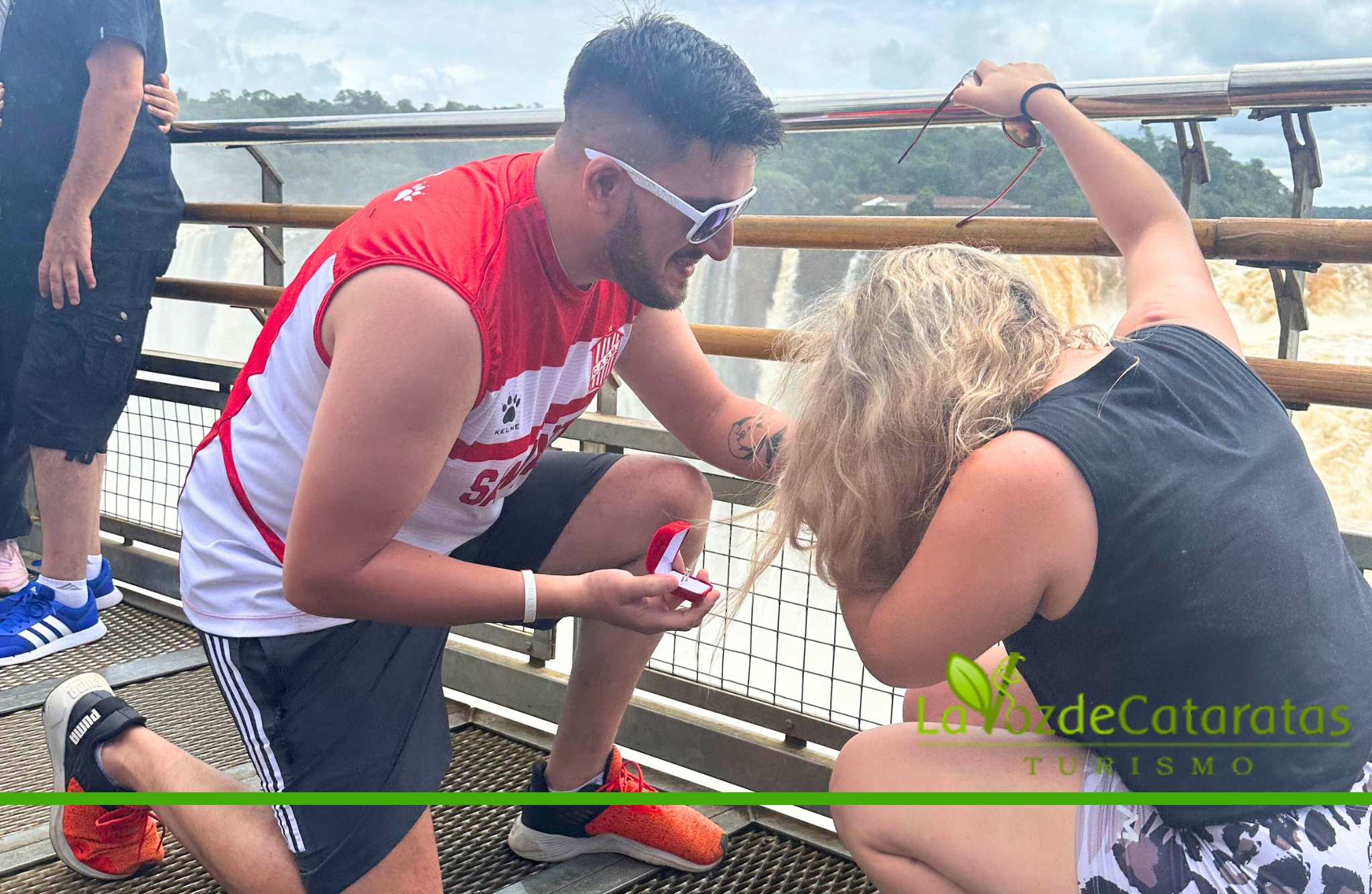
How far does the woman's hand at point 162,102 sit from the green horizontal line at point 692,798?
159 centimetres

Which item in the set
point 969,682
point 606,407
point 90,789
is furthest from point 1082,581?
point 90,789

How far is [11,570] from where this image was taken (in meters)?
2.75

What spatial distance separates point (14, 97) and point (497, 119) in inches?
50.3

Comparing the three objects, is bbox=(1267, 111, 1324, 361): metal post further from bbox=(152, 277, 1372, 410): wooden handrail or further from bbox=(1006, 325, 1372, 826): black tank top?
bbox=(1006, 325, 1372, 826): black tank top

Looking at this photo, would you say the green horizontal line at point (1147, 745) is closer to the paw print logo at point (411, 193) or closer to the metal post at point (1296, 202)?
the metal post at point (1296, 202)

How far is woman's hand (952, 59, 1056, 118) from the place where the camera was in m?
1.54

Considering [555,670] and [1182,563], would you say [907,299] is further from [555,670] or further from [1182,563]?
[555,670]

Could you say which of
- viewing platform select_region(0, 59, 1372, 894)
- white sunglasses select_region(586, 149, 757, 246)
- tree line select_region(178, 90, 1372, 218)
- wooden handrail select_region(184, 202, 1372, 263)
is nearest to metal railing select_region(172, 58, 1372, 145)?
viewing platform select_region(0, 59, 1372, 894)

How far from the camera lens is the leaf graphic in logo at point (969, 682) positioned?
1175 mm

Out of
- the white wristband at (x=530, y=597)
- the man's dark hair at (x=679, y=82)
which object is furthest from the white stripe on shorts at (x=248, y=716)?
the man's dark hair at (x=679, y=82)

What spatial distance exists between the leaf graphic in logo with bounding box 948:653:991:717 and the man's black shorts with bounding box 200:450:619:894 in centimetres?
74

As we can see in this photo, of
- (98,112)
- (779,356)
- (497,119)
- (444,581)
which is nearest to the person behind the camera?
(444,581)

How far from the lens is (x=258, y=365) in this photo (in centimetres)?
148

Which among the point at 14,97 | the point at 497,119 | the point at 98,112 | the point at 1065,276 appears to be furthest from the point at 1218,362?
the point at 1065,276
